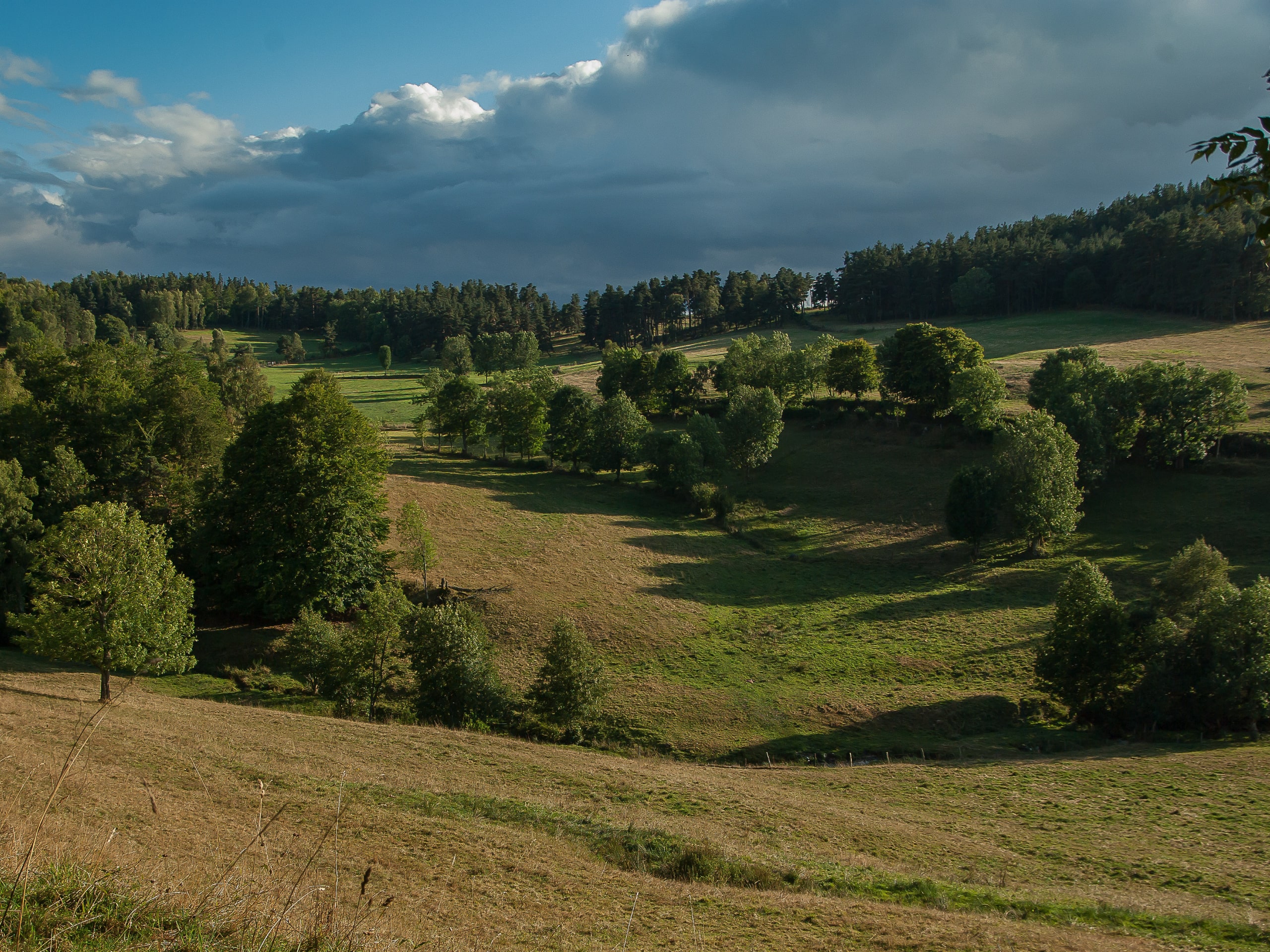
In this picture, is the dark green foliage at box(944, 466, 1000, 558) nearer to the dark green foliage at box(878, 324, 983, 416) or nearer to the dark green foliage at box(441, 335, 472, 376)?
the dark green foliage at box(878, 324, 983, 416)

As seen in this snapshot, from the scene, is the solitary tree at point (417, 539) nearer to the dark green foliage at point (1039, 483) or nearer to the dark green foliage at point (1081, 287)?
the dark green foliage at point (1039, 483)

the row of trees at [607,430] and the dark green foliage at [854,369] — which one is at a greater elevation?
the dark green foliage at [854,369]

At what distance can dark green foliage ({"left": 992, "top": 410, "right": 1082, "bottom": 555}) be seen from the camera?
185 ft

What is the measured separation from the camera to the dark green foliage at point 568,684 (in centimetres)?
3275

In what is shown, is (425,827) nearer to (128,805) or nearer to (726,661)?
(128,805)

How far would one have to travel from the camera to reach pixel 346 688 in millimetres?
33062

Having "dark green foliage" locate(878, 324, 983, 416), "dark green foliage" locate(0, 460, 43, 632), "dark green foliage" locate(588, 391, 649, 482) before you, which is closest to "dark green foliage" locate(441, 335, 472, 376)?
"dark green foliage" locate(588, 391, 649, 482)

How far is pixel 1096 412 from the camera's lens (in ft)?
216

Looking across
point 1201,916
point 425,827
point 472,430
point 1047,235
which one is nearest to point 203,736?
point 425,827

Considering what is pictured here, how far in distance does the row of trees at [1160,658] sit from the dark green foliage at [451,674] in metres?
28.7

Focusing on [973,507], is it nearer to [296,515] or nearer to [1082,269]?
[296,515]

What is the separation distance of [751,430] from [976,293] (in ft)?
282

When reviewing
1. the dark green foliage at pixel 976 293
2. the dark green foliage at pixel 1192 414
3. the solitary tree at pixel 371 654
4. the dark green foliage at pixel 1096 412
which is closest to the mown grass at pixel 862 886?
the solitary tree at pixel 371 654

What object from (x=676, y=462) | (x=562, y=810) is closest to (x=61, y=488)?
(x=562, y=810)
